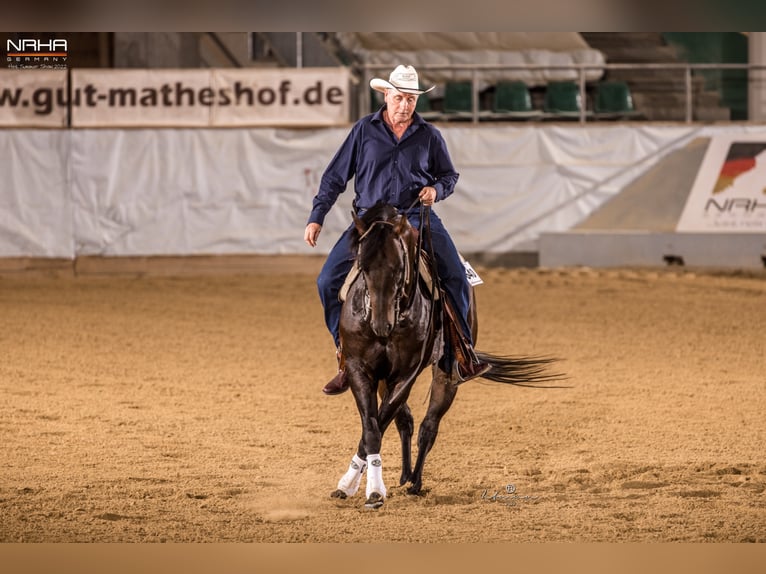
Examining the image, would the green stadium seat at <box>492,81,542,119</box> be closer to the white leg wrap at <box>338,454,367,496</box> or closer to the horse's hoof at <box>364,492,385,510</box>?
the white leg wrap at <box>338,454,367,496</box>

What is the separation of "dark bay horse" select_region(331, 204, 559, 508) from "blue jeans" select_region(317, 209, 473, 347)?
12 cm

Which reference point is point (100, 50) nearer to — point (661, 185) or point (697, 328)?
point (661, 185)

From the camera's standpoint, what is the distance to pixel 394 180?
6.75 meters

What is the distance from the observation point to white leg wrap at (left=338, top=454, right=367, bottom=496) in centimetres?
673

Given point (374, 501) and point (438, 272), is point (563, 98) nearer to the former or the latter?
point (438, 272)

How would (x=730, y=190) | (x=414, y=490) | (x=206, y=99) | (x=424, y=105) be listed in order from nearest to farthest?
(x=414, y=490) → (x=730, y=190) → (x=206, y=99) → (x=424, y=105)

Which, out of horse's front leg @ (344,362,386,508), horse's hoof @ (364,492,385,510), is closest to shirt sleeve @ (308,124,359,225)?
horse's front leg @ (344,362,386,508)

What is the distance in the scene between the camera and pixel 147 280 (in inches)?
765

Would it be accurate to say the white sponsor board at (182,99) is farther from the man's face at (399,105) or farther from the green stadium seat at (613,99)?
the man's face at (399,105)

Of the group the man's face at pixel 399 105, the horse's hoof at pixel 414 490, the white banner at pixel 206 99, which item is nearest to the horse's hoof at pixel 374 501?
the horse's hoof at pixel 414 490

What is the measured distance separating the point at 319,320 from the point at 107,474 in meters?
7.76

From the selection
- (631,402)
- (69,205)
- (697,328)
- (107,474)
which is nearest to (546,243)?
(697,328)

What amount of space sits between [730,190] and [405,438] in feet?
48.6

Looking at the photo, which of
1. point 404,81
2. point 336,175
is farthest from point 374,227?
point 404,81
